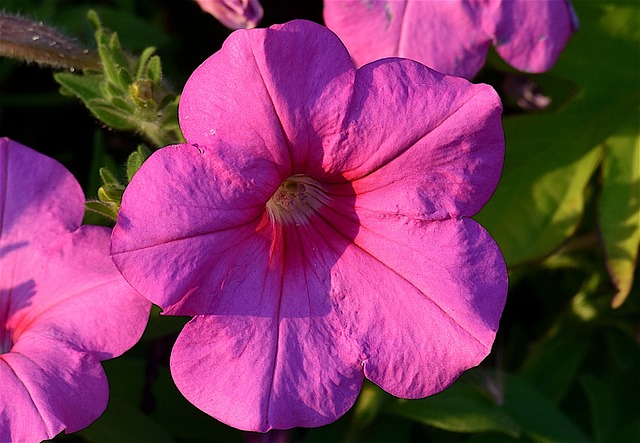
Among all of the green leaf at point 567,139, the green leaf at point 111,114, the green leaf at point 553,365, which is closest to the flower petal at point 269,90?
the green leaf at point 111,114

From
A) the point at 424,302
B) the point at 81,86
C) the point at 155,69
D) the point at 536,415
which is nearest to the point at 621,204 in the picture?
the point at 536,415

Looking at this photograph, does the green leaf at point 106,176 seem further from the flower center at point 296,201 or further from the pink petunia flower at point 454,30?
the pink petunia flower at point 454,30

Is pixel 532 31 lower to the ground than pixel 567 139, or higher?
higher

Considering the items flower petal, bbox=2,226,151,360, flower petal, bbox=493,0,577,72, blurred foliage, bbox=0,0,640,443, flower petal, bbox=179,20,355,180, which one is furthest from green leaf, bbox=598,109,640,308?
flower petal, bbox=2,226,151,360

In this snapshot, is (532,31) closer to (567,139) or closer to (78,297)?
(567,139)

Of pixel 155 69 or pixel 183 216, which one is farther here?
pixel 155 69

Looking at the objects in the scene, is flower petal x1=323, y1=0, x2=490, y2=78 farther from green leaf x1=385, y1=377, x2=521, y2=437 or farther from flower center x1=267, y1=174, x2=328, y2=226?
green leaf x1=385, y1=377, x2=521, y2=437
